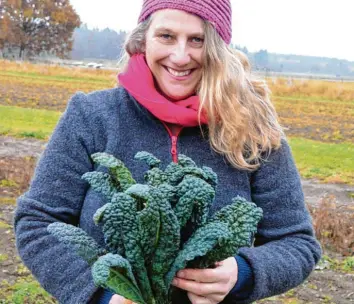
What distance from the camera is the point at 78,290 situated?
70.7 inches

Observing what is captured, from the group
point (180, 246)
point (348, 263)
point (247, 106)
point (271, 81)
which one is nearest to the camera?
point (180, 246)

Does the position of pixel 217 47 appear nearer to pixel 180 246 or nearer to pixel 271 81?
pixel 180 246

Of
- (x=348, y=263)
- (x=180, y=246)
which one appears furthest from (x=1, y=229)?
(x=180, y=246)

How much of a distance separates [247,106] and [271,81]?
2545 centimetres

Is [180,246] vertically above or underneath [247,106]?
underneath

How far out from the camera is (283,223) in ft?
6.56

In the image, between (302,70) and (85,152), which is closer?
(85,152)

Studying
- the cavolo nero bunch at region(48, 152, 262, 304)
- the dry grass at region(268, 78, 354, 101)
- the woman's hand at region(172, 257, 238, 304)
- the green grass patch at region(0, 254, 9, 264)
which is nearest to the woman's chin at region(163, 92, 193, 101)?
the cavolo nero bunch at region(48, 152, 262, 304)

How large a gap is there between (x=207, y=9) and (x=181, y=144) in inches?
17.4

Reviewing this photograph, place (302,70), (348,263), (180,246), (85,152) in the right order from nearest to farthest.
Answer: (180,246)
(85,152)
(348,263)
(302,70)

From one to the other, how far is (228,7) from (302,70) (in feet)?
266

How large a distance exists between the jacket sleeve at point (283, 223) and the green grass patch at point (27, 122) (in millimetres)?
8923

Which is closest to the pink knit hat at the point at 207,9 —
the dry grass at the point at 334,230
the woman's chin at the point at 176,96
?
the woman's chin at the point at 176,96

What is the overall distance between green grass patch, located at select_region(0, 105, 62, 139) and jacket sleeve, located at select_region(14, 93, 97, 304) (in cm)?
884
